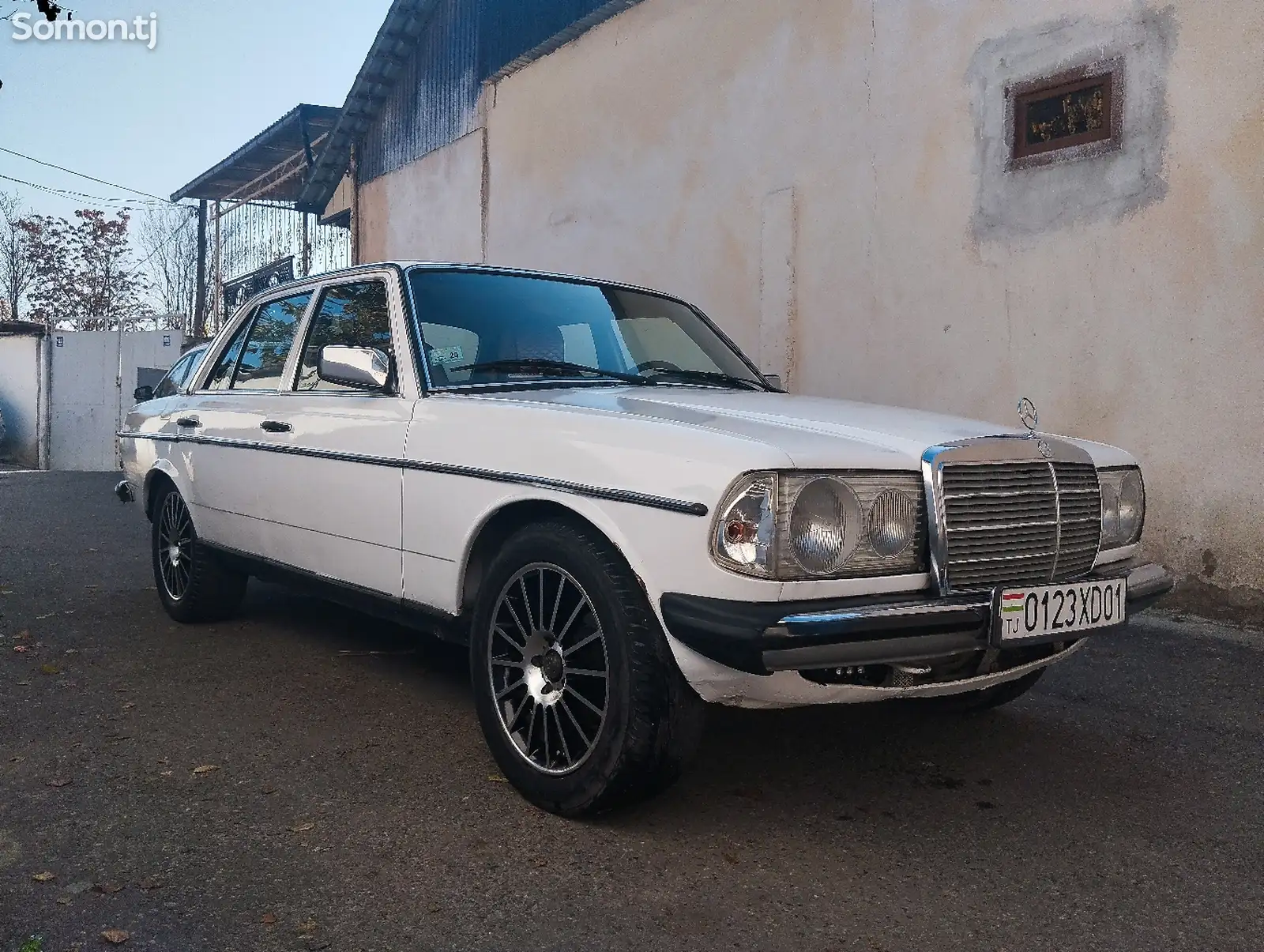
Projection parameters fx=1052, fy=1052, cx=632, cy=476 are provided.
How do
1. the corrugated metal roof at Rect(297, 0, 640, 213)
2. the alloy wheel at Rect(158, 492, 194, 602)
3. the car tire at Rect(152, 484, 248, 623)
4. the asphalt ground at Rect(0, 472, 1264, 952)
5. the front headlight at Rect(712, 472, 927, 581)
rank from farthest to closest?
the corrugated metal roof at Rect(297, 0, 640, 213), the alloy wheel at Rect(158, 492, 194, 602), the car tire at Rect(152, 484, 248, 623), the front headlight at Rect(712, 472, 927, 581), the asphalt ground at Rect(0, 472, 1264, 952)

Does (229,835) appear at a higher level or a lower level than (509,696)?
lower

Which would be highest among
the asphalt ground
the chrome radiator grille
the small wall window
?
the small wall window

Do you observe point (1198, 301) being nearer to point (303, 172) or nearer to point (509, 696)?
point (509, 696)

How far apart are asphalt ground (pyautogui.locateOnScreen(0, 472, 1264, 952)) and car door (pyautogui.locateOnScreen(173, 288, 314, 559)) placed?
1.97 ft

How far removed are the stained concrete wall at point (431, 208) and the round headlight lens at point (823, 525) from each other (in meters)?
10.7

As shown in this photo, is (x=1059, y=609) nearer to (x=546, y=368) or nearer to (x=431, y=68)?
(x=546, y=368)

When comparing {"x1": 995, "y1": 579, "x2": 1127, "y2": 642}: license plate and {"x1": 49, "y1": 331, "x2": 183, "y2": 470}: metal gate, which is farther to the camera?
{"x1": 49, "y1": 331, "x2": 183, "y2": 470}: metal gate

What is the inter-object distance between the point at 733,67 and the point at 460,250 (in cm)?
550

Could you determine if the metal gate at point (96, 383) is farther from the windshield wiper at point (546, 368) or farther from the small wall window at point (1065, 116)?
the windshield wiper at point (546, 368)

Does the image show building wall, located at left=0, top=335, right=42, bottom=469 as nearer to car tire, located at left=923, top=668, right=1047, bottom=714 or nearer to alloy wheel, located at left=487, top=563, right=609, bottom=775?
alloy wheel, located at left=487, top=563, right=609, bottom=775

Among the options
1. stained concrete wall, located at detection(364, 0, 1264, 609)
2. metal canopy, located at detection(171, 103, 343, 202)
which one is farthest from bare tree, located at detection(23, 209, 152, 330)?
stained concrete wall, located at detection(364, 0, 1264, 609)

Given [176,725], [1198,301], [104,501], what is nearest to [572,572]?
[176,725]

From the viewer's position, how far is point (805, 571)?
2.46m

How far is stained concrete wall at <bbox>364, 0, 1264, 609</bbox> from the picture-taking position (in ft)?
18.4
